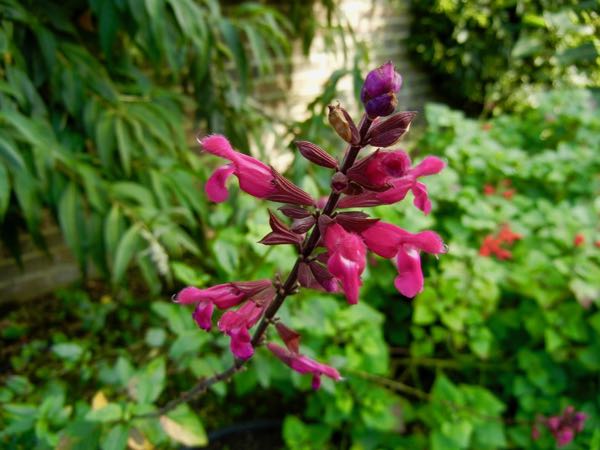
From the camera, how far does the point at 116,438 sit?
76cm

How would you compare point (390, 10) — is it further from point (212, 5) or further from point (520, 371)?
point (520, 371)

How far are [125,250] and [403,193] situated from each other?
92cm

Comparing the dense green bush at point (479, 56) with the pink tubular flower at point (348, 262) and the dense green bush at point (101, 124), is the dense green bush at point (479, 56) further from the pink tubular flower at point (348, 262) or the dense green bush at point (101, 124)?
the pink tubular flower at point (348, 262)

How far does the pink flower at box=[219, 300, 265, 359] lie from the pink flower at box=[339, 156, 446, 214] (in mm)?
166

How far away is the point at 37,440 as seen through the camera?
88 centimetres

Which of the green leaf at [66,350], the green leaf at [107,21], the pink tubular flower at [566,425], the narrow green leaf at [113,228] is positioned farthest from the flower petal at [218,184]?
the pink tubular flower at [566,425]

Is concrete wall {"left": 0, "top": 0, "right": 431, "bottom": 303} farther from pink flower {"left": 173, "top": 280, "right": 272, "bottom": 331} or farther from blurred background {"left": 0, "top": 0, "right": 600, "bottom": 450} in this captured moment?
pink flower {"left": 173, "top": 280, "right": 272, "bottom": 331}

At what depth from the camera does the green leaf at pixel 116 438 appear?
75 centimetres

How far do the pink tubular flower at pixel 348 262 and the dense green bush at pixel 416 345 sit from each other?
482 mm

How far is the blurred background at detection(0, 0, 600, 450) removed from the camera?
101 centimetres

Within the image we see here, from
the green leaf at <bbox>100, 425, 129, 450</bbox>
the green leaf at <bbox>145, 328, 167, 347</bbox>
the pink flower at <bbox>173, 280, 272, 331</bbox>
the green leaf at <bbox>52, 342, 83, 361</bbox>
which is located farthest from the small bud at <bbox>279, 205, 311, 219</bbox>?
the green leaf at <bbox>52, 342, 83, 361</bbox>

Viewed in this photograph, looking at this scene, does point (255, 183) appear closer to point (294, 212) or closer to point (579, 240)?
point (294, 212)

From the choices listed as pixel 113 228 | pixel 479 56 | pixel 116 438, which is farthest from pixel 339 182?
pixel 479 56

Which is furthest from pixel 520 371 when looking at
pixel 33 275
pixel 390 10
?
pixel 390 10
